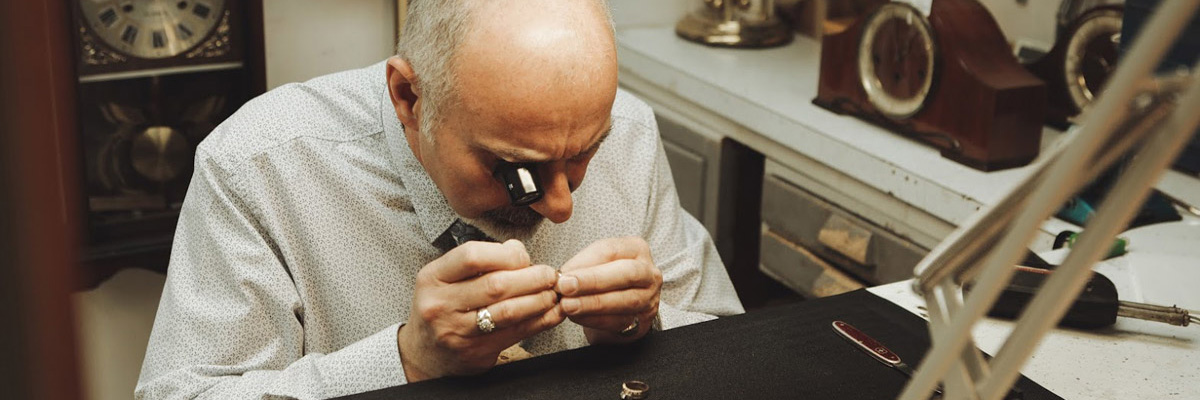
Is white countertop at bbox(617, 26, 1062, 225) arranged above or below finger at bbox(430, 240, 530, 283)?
below

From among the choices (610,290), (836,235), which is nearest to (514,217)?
(610,290)

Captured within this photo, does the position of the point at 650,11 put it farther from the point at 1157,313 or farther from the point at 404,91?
the point at 1157,313

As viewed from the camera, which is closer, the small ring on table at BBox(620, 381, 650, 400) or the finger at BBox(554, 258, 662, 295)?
the small ring on table at BBox(620, 381, 650, 400)

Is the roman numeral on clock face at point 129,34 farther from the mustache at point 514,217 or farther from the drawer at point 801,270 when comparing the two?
the drawer at point 801,270

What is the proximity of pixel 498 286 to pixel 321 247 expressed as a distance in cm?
44

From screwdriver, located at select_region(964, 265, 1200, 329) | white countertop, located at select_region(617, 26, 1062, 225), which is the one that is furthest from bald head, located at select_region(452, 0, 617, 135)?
white countertop, located at select_region(617, 26, 1062, 225)

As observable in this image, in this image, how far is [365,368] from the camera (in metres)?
1.30

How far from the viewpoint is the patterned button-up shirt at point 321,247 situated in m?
1.38

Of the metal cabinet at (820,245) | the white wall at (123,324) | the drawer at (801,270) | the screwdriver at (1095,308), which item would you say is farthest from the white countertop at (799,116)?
the white wall at (123,324)

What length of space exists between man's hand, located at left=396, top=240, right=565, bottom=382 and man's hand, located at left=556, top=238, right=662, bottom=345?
24 millimetres

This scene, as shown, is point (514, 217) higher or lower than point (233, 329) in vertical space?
higher

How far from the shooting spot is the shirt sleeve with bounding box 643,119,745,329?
1693 millimetres

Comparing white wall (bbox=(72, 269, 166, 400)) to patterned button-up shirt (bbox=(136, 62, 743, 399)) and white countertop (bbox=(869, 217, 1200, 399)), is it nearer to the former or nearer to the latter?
patterned button-up shirt (bbox=(136, 62, 743, 399))

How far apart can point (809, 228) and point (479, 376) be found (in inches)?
62.8
